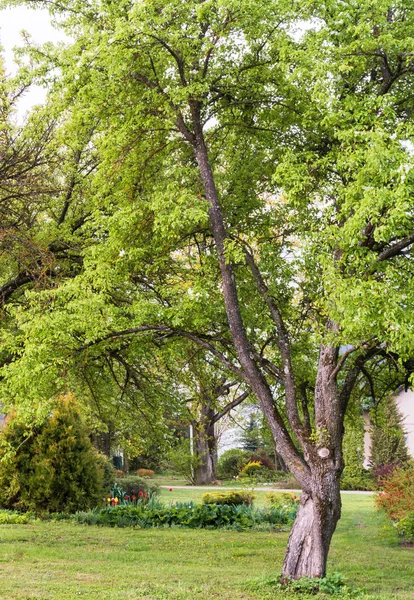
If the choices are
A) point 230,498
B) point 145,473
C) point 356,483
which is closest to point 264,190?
point 230,498

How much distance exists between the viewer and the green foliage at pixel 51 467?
48.9 feet

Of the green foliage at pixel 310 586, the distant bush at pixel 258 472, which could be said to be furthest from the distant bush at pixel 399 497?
the distant bush at pixel 258 472

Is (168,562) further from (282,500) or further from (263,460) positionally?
(263,460)

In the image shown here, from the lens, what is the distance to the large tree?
27.8ft

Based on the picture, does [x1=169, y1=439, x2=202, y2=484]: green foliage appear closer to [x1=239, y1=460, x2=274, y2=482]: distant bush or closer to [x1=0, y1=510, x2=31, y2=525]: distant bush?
[x1=239, y1=460, x2=274, y2=482]: distant bush

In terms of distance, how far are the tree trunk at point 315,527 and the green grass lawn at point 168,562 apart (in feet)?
1.70

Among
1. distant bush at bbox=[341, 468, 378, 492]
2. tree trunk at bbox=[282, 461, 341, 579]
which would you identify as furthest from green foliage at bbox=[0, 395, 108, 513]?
distant bush at bbox=[341, 468, 378, 492]

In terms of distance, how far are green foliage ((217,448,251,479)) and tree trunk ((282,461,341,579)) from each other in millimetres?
22700

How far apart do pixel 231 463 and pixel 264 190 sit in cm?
2274

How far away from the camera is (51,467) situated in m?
14.8

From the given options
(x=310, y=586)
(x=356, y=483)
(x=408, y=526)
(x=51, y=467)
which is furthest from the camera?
(x=356, y=483)

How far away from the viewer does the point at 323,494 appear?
8992 millimetres

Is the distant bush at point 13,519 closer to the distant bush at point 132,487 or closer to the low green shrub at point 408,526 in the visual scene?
the distant bush at point 132,487

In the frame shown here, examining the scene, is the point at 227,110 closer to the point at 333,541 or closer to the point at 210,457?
the point at 333,541
